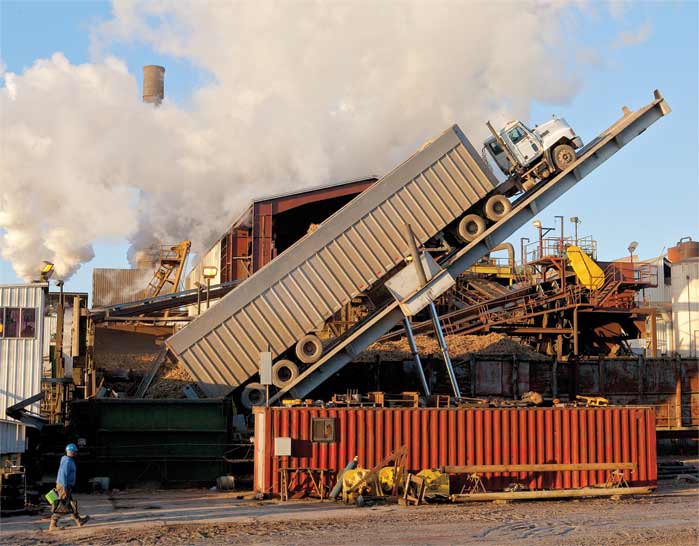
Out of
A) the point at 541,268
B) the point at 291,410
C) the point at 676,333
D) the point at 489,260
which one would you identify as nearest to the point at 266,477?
the point at 291,410

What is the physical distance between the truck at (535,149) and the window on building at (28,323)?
13505 mm

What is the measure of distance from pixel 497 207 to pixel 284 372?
766 centimetres

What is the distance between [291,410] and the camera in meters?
22.0

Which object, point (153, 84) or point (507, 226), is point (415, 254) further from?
point (153, 84)

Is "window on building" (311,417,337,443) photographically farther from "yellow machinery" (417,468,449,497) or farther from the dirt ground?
"yellow machinery" (417,468,449,497)

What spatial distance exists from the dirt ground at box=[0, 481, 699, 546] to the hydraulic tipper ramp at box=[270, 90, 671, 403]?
548 centimetres

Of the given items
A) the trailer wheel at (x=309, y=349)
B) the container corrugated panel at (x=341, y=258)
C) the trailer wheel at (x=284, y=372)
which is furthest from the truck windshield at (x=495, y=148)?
the trailer wheel at (x=284, y=372)

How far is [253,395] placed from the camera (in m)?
25.6

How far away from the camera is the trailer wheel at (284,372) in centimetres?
2550

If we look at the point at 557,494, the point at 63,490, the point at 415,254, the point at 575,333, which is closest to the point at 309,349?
the point at 415,254

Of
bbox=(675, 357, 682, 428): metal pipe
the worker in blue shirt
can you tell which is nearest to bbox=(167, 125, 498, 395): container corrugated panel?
the worker in blue shirt

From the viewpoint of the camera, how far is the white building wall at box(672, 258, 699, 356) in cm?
5438

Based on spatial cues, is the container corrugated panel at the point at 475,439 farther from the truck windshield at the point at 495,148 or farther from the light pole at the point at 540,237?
the light pole at the point at 540,237

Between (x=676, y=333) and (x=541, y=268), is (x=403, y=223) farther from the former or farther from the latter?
(x=676, y=333)
